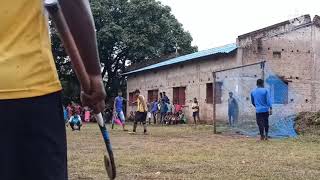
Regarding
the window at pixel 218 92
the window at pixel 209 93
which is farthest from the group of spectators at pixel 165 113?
the window at pixel 218 92

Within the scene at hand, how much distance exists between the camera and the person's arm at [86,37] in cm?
221

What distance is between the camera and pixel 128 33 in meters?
39.3

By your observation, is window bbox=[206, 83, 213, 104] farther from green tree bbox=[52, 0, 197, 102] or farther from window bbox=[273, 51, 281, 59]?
green tree bbox=[52, 0, 197, 102]

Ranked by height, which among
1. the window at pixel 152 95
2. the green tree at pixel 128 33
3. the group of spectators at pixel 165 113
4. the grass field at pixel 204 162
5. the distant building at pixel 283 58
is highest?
the green tree at pixel 128 33

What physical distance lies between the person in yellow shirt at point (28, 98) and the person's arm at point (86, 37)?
0.54 feet

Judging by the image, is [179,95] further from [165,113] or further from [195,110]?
[195,110]

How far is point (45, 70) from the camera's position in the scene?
202 centimetres

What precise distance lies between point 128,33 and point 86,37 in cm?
3726

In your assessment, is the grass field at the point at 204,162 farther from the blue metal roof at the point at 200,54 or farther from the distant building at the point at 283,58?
the blue metal roof at the point at 200,54

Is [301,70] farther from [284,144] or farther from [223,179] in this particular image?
[223,179]

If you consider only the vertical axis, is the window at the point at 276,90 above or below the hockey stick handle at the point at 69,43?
above

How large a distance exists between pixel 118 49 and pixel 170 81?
798cm

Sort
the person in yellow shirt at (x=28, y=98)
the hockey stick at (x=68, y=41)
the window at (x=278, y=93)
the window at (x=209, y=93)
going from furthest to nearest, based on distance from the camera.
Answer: the window at (x=209, y=93), the window at (x=278, y=93), the hockey stick at (x=68, y=41), the person in yellow shirt at (x=28, y=98)

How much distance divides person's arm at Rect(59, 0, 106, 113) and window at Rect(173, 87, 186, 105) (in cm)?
3068
